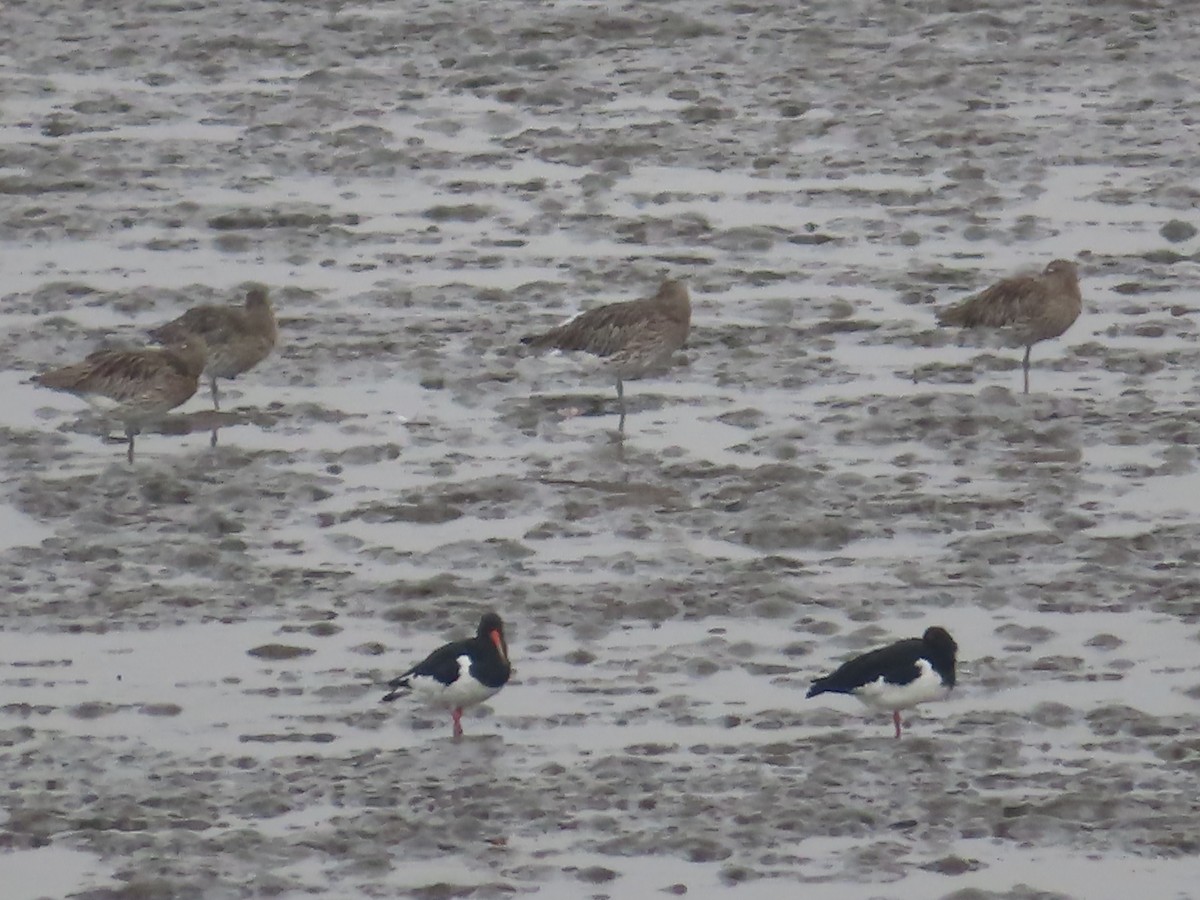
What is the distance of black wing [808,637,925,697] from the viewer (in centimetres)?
1248

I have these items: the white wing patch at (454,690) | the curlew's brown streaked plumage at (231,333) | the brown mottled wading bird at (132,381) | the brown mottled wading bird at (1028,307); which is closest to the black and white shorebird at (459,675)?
the white wing patch at (454,690)

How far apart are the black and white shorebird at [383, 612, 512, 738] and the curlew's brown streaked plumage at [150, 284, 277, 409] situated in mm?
5455

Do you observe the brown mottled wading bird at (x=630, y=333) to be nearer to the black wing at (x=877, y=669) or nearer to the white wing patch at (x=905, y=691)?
the black wing at (x=877, y=669)

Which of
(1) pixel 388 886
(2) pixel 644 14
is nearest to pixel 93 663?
(1) pixel 388 886

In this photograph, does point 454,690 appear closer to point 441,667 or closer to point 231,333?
point 441,667

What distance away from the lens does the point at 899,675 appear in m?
12.5

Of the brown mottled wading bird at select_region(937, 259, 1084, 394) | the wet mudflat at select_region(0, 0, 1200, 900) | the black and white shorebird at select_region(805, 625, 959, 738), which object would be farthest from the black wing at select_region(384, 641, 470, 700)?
the brown mottled wading bird at select_region(937, 259, 1084, 394)

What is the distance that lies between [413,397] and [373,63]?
9.61 m

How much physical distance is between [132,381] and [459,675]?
5.02 meters

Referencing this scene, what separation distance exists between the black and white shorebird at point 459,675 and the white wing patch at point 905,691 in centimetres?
163

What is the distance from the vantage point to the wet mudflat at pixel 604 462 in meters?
11.8

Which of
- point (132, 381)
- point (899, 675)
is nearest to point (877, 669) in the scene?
point (899, 675)

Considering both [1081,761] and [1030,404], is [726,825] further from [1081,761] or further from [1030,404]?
[1030,404]

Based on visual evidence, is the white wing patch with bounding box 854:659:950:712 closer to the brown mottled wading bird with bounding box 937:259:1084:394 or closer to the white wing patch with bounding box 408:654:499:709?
the white wing patch with bounding box 408:654:499:709
